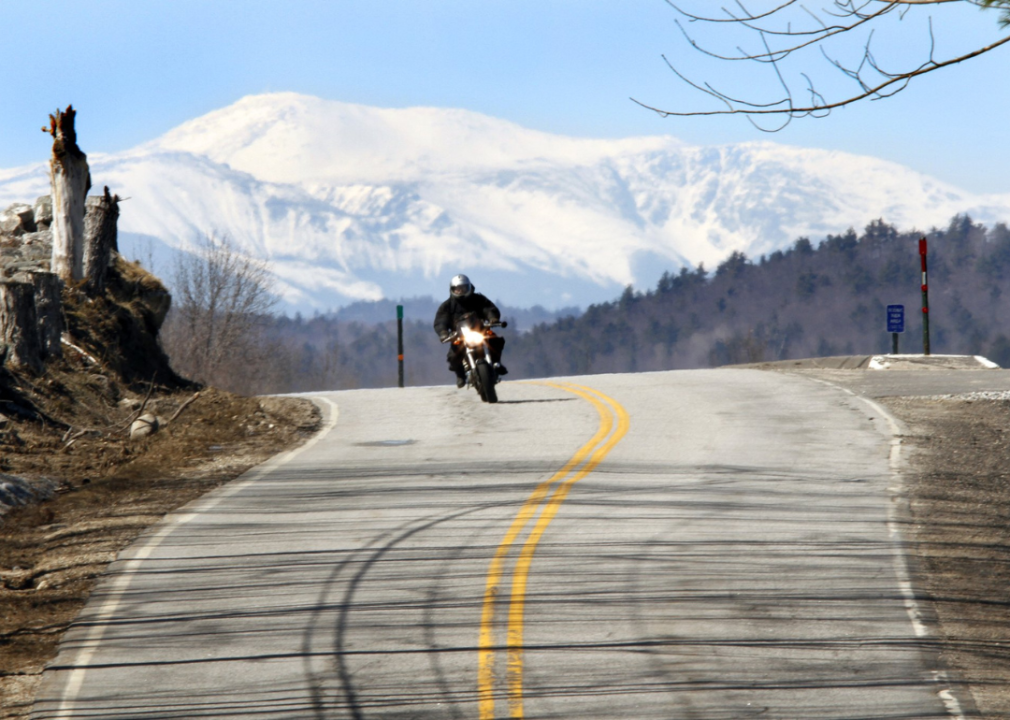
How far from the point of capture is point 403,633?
796 cm

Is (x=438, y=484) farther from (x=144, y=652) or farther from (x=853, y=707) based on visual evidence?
(x=853, y=707)

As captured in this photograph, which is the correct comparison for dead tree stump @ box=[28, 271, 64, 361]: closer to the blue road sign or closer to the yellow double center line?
the yellow double center line

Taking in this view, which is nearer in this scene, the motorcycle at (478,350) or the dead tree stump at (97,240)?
the motorcycle at (478,350)

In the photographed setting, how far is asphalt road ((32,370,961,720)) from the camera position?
6969mm

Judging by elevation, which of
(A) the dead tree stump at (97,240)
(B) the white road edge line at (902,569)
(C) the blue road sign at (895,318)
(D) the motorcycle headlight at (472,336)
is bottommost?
(B) the white road edge line at (902,569)

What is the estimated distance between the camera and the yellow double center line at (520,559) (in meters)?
6.98

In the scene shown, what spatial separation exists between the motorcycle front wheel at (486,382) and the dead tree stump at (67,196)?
855 cm

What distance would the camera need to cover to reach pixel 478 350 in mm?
18031

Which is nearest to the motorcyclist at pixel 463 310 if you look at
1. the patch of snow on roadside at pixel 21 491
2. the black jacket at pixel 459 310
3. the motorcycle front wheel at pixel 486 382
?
the black jacket at pixel 459 310

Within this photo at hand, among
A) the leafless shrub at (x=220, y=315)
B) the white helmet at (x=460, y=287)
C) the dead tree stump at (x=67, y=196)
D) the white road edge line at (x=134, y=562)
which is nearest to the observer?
the white road edge line at (x=134, y=562)

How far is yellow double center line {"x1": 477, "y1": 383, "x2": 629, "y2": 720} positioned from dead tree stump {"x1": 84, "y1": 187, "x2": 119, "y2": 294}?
35.3ft

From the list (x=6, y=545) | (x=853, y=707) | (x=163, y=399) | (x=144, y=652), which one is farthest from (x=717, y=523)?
(x=163, y=399)

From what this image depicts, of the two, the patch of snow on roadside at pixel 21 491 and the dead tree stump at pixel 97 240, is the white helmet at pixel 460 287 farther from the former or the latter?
the dead tree stump at pixel 97 240

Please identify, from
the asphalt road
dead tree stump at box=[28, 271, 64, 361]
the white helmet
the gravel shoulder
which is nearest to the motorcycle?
the white helmet
